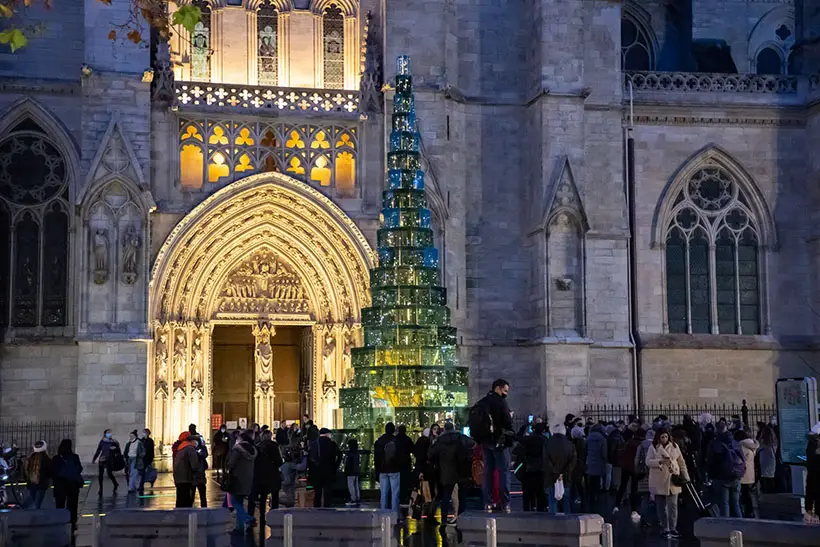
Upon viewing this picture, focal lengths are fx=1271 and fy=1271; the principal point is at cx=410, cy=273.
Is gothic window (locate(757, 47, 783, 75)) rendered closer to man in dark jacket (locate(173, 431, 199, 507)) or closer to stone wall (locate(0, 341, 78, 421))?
stone wall (locate(0, 341, 78, 421))

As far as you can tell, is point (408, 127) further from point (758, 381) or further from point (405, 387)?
point (758, 381)

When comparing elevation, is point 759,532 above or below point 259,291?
below

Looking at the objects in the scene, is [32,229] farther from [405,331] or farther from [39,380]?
[405,331]

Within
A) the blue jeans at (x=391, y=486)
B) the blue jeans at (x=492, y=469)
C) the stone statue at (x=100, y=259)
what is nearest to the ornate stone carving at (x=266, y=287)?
the stone statue at (x=100, y=259)

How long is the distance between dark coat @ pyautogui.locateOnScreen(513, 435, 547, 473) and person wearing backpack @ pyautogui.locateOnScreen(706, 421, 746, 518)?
1.99 metres

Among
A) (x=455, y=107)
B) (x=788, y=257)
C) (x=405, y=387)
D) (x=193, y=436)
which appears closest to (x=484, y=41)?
(x=455, y=107)

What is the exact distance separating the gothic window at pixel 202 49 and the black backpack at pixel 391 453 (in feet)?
42.5

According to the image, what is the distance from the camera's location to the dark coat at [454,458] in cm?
1473

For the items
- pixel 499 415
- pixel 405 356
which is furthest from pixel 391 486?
pixel 405 356

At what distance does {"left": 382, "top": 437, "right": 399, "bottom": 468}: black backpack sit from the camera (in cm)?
1542

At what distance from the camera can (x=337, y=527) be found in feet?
35.2

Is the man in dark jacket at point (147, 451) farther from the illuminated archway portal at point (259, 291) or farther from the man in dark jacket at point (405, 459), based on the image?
the man in dark jacket at point (405, 459)

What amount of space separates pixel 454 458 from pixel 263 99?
12.8m

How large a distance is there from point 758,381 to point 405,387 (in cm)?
1235
